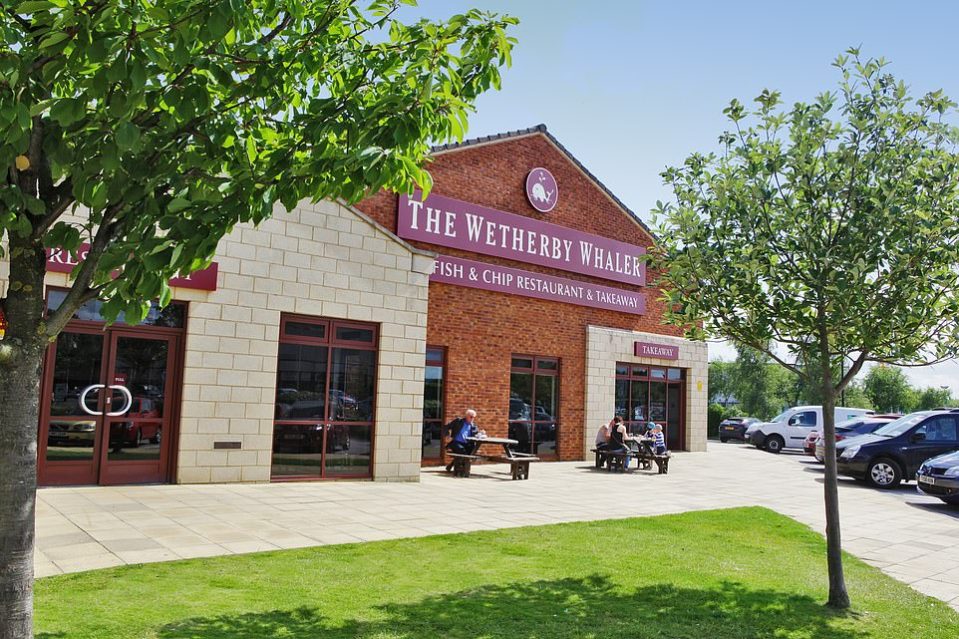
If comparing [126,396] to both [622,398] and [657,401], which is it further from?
[657,401]

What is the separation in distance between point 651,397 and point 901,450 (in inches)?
287

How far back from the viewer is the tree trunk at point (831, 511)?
6.27m

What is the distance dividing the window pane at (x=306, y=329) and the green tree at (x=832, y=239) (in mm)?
7659

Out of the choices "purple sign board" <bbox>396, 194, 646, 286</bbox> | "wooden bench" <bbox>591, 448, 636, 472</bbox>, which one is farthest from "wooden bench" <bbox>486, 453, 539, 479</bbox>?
"purple sign board" <bbox>396, 194, 646, 286</bbox>

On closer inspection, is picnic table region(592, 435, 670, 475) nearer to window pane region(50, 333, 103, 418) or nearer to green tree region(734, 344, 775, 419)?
window pane region(50, 333, 103, 418)

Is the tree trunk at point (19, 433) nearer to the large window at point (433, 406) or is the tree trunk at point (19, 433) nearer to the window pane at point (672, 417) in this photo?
the large window at point (433, 406)

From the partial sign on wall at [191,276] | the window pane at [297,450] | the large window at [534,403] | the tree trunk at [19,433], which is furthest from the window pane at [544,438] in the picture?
the tree trunk at [19,433]

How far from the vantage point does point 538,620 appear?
5438 mm

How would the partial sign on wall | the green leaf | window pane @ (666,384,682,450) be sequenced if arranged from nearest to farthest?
the green leaf, the partial sign on wall, window pane @ (666,384,682,450)

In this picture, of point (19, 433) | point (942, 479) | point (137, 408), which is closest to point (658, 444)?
point (942, 479)

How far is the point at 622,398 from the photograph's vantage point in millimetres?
21594

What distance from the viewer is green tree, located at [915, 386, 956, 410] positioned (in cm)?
6169

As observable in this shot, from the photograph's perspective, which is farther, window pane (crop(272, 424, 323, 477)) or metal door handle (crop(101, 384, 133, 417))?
window pane (crop(272, 424, 323, 477))

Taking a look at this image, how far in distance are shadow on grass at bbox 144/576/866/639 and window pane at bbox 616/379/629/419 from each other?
586 inches
